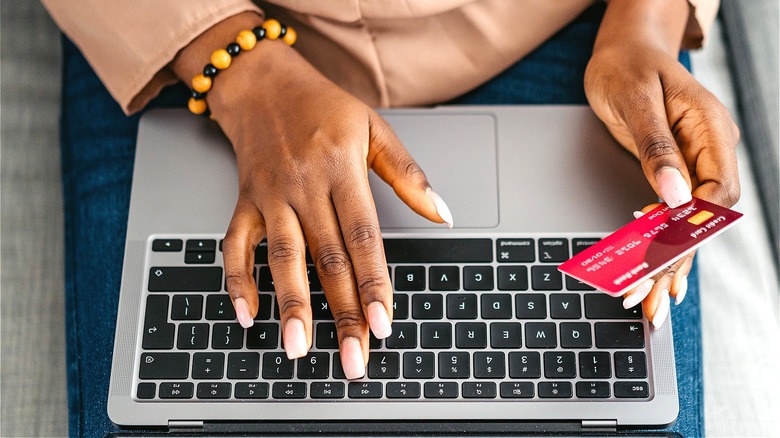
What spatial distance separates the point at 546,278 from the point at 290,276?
249mm

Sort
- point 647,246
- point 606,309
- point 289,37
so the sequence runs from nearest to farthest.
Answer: point 647,246 → point 606,309 → point 289,37

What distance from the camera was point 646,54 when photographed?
0.77 meters

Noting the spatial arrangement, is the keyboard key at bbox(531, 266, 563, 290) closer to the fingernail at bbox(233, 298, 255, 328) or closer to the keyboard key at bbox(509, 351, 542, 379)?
the keyboard key at bbox(509, 351, 542, 379)

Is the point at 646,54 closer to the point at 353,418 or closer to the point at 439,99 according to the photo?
the point at 439,99

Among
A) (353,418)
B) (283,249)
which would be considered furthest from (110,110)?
(353,418)

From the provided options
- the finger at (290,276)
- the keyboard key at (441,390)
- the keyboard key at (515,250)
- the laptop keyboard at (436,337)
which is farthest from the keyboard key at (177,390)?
the keyboard key at (515,250)

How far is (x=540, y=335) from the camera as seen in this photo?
0.72 metres

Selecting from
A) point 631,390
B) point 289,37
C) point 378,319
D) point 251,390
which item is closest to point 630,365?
point 631,390

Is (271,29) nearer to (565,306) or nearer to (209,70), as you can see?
(209,70)

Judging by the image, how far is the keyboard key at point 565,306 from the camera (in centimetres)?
73

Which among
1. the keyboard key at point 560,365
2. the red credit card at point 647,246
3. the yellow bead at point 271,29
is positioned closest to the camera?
the red credit card at point 647,246

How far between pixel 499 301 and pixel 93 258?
0.45 meters

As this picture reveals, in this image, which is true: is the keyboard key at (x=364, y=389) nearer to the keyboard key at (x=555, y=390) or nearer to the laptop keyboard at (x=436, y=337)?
the laptop keyboard at (x=436, y=337)

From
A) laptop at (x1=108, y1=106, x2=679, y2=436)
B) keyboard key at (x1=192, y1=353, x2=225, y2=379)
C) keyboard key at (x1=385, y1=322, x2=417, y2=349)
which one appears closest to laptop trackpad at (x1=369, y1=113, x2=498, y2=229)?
laptop at (x1=108, y1=106, x2=679, y2=436)
